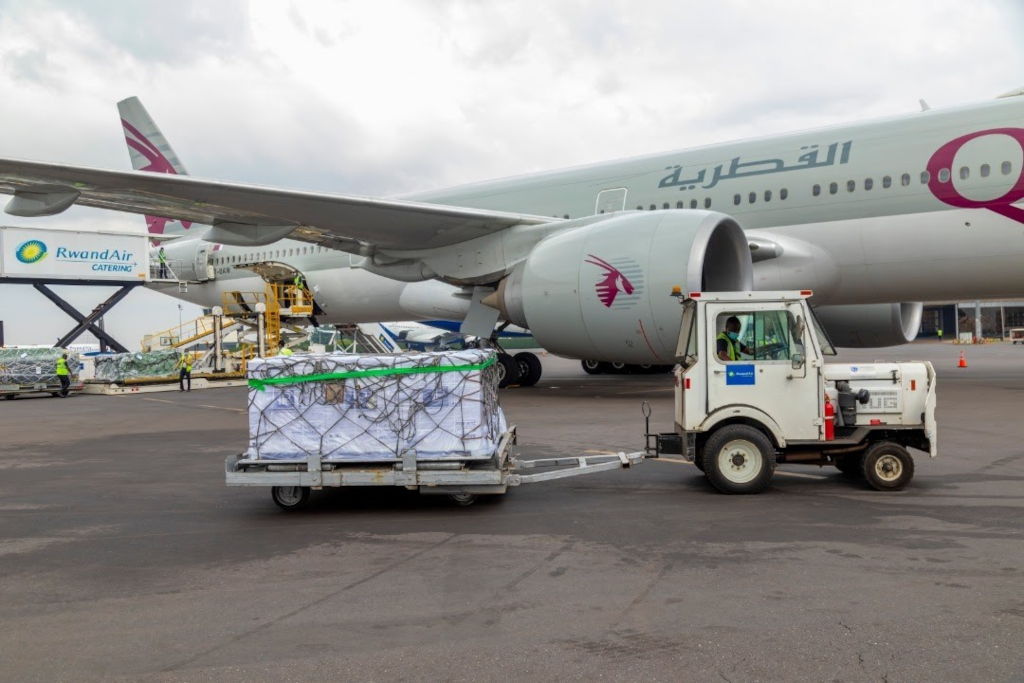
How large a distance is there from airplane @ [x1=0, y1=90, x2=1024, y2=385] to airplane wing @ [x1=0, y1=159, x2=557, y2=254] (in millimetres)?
33

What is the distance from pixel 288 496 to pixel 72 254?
70.3 ft

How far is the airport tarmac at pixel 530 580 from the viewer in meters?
3.32

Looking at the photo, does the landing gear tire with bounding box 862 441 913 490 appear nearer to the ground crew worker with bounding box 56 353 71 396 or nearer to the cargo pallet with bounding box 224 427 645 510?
the cargo pallet with bounding box 224 427 645 510

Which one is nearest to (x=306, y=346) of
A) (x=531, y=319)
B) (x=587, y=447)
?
(x=531, y=319)

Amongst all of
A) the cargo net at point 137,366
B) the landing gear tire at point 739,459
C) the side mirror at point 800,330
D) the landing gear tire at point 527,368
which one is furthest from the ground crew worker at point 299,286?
the side mirror at point 800,330

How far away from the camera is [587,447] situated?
879 centimetres

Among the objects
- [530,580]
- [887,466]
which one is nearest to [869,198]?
[887,466]

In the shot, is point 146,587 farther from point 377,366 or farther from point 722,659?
point 722,659

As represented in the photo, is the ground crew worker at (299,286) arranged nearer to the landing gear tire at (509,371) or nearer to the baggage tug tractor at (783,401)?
the landing gear tire at (509,371)

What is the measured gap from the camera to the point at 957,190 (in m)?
12.0

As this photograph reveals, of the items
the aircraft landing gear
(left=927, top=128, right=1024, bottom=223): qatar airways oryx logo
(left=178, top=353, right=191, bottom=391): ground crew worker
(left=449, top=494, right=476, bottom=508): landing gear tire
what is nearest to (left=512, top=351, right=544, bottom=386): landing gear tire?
the aircraft landing gear

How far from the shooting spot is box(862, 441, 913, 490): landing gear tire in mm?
6418

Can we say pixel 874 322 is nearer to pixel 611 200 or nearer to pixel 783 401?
pixel 611 200

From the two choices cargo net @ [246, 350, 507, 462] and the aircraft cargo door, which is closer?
cargo net @ [246, 350, 507, 462]
